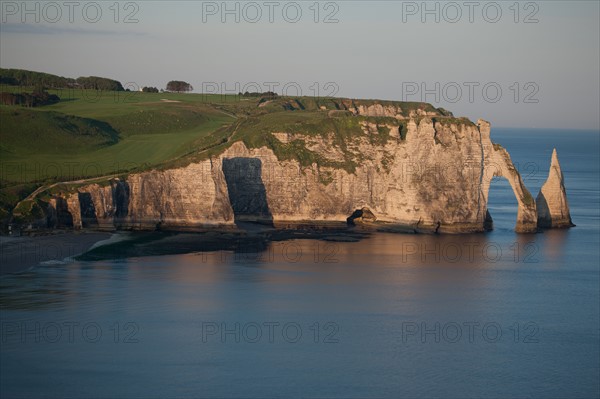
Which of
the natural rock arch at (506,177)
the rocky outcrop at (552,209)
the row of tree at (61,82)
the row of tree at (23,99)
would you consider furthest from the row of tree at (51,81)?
the rocky outcrop at (552,209)

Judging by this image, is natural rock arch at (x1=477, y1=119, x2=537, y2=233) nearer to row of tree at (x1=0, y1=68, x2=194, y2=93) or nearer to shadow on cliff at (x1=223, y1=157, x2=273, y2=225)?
shadow on cliff at (x1=223, y1=157, x2=273, y2=225)

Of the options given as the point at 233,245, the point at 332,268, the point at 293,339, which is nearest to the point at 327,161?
the point at 233,245

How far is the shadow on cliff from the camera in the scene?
72.0m

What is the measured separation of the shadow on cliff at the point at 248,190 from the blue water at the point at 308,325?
11018 mm

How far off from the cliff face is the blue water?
29.4 feet

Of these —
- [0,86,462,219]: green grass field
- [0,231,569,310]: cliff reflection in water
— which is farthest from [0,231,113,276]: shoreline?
[0,86,462,219]: green grass field

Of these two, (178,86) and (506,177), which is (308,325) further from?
(178,86)

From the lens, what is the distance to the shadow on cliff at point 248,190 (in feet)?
236

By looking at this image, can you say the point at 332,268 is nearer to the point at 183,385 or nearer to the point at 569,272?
the point at 569,272

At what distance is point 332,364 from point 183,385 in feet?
23.4

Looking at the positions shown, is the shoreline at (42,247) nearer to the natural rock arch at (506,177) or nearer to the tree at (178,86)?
the natural rock arch at (506,177)

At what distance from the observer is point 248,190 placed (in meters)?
72.4

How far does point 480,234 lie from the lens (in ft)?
229

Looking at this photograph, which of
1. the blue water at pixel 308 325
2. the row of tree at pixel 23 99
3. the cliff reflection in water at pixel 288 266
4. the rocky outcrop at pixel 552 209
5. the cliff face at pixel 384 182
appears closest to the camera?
the blue water at pixel 308 325
